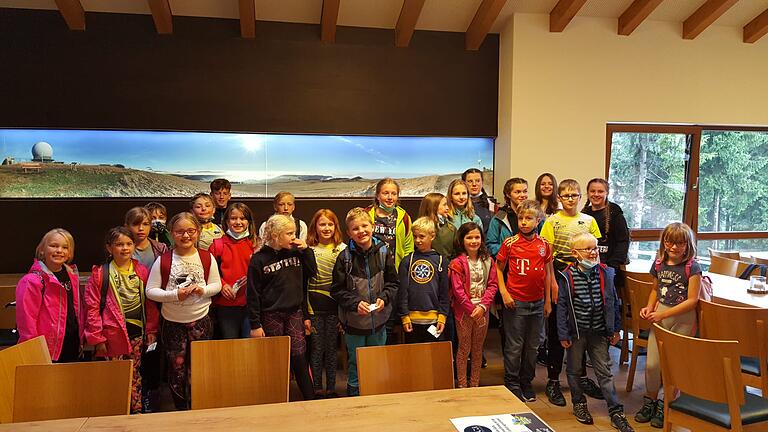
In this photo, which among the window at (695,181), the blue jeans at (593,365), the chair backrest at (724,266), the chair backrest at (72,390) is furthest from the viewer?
the window at (695,181)

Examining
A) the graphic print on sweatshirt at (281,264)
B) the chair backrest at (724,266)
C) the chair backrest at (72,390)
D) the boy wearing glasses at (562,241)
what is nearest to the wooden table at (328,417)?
the chair backrest at (72,390)

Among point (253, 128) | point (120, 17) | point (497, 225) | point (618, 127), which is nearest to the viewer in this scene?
point (497, 225)

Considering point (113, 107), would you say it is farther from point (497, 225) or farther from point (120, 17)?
point (497, 225)

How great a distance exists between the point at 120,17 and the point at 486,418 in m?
5.41

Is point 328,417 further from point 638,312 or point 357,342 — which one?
point 638,312

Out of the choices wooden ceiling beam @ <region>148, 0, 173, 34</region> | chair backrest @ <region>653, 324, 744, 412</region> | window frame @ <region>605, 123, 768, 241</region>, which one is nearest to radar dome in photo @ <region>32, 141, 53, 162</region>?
wooden ceiling beam @ <region>148, 0, 173, 34</region>

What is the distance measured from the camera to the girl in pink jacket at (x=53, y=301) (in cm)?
301

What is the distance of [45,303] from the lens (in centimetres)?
307

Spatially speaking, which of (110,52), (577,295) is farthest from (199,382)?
(110,52)

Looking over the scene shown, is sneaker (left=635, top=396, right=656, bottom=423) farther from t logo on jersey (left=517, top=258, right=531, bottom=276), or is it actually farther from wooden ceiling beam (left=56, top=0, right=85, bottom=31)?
wooden ceiling beam (left=56, top=0, right=85, bottom=31)

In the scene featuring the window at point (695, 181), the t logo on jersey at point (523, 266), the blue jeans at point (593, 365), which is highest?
the window at point (695, 181)

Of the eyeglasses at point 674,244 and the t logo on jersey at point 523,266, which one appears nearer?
the eyeglasses at point 674,244

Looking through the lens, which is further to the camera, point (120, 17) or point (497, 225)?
point (120, 17)

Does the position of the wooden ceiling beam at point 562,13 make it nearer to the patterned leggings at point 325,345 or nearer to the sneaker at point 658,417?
the sneaker at point 658,417
